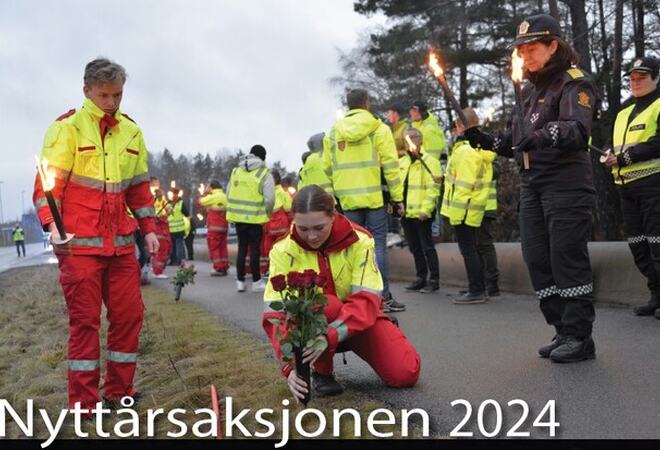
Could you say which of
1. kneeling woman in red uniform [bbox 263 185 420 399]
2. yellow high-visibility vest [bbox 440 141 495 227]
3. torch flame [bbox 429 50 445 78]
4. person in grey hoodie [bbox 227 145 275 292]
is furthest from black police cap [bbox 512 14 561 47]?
person in grey hoodie [bbox 227 145 275 292]

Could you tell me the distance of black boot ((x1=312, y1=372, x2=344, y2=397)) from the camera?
14.3 ft

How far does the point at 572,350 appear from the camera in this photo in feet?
15.5

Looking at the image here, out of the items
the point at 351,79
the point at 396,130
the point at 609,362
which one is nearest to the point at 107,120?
the point at 609,362

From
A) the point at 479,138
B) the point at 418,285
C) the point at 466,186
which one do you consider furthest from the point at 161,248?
the point at 479,138

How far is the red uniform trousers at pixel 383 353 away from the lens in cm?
439

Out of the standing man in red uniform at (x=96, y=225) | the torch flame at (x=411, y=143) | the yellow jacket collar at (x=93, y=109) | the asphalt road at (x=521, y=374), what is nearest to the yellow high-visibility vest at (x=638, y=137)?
the asphalt road at (x=521, y=374)

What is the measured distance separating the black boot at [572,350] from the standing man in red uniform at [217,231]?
11.3 meters

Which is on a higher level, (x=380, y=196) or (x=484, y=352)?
(x=380, y=196)

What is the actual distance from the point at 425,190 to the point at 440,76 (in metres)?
4.65

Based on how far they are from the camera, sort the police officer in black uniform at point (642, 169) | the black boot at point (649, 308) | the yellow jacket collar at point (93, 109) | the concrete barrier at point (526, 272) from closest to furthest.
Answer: the yellow jacket collar at point (93, 109)
the police officer in black uniform at point (642, 169)
the black boot at point (649, 308)
the concrete barrier at point (526, 272)

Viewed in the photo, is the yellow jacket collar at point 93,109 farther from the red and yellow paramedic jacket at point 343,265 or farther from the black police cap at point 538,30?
the black police cap at point 538,30

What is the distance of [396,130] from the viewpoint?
11.1m

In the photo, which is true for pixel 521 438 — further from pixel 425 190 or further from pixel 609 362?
pixel 425 190

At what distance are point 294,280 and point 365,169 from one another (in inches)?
154
